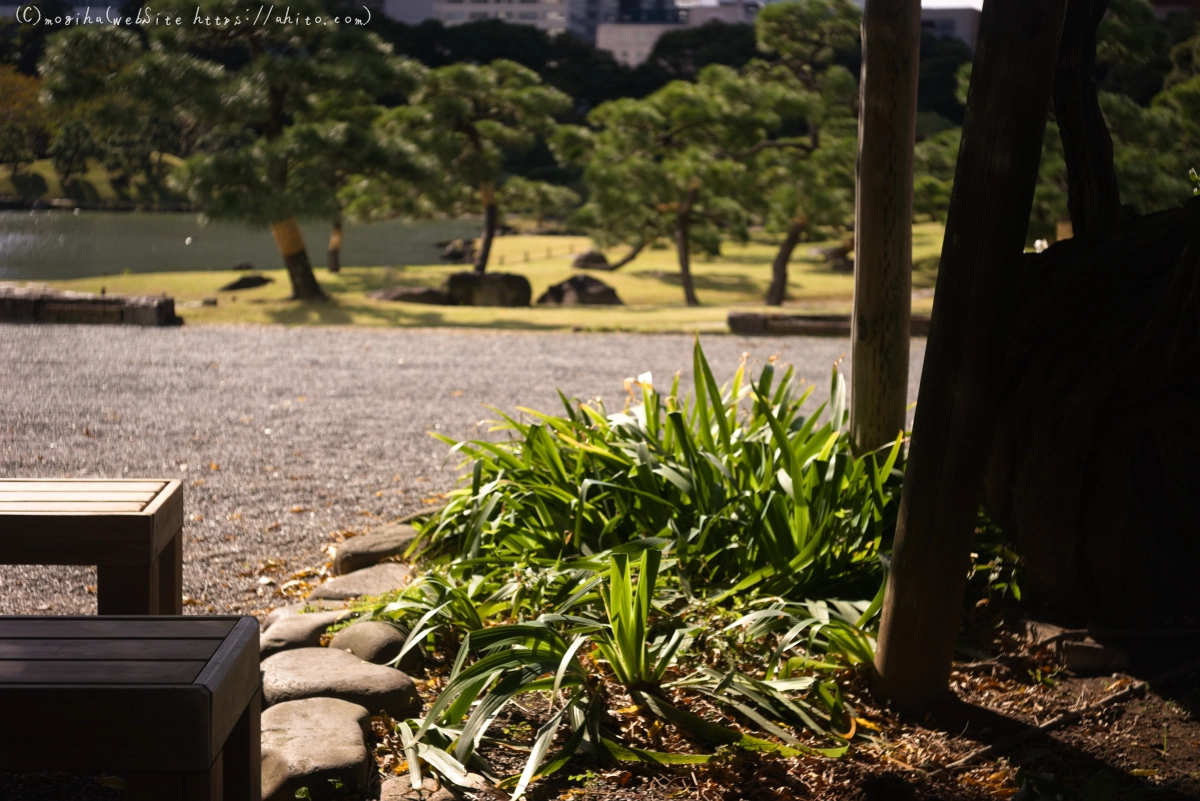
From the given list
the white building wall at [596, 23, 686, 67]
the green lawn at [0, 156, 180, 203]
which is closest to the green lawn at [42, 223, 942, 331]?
the green lawn at [0, 156, 180, 203]

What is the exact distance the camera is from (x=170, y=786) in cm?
123

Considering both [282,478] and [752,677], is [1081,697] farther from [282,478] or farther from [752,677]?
Answer: [282,478]

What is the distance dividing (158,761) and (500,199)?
51.3 feet

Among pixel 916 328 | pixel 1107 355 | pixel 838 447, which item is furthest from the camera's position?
pixel 916 328

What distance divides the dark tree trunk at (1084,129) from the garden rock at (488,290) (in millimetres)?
12163

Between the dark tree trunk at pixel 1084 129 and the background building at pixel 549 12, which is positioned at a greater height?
the background building at pixel 549 12

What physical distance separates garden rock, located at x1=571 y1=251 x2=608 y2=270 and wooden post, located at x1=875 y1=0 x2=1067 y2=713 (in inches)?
736

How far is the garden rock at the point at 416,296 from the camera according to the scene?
13.8 meters

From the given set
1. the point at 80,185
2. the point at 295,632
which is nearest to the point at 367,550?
the point at 295,632

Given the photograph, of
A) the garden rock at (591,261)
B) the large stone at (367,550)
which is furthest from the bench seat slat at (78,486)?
the garden rock at (591,261)

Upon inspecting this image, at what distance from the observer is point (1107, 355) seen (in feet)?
6.66

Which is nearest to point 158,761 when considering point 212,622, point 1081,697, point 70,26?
point 212,622

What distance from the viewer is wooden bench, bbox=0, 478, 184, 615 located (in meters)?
1.93

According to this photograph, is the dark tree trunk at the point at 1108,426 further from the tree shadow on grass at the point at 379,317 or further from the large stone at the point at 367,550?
the tree shadow on grass at the point at 379,317
